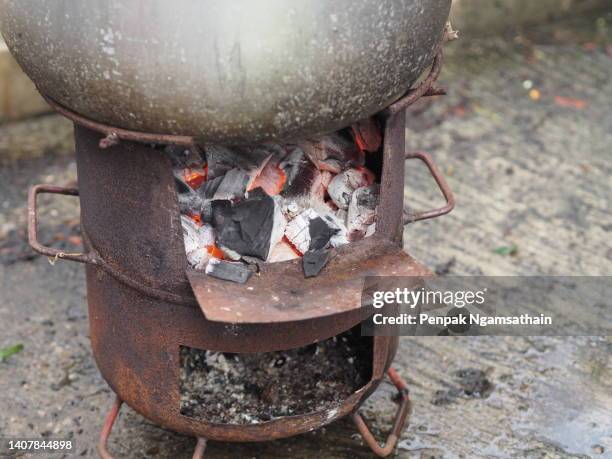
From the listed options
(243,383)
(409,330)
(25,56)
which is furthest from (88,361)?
(25,56)

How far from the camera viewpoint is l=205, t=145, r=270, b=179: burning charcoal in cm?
249

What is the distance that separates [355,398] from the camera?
265 centimetres

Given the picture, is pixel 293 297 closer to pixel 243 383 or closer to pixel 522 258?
pixel 243 383

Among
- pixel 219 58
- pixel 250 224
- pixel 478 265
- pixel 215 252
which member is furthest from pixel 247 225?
pixel 478 265

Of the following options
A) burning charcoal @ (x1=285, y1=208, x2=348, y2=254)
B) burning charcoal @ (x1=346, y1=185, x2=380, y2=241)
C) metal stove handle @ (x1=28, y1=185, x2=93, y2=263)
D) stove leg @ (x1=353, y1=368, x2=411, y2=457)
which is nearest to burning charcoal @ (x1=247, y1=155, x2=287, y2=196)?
burning charcoal @ (x1=285, y1=208, x2=348, y2=254)

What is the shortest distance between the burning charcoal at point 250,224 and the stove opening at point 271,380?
0.63 m

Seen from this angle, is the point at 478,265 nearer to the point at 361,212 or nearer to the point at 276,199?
the point at 361,212

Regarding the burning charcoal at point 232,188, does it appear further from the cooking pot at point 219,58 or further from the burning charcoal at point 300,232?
the cooking pot at point 219,58

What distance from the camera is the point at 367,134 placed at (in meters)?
2.53

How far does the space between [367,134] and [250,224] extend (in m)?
0.44

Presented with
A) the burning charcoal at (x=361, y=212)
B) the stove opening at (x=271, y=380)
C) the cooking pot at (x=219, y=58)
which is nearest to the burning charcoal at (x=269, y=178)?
the burning charcoal at (x=361, y=212)

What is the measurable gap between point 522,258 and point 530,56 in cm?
193

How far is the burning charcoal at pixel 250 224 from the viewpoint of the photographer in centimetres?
236

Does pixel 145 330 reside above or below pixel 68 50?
below
